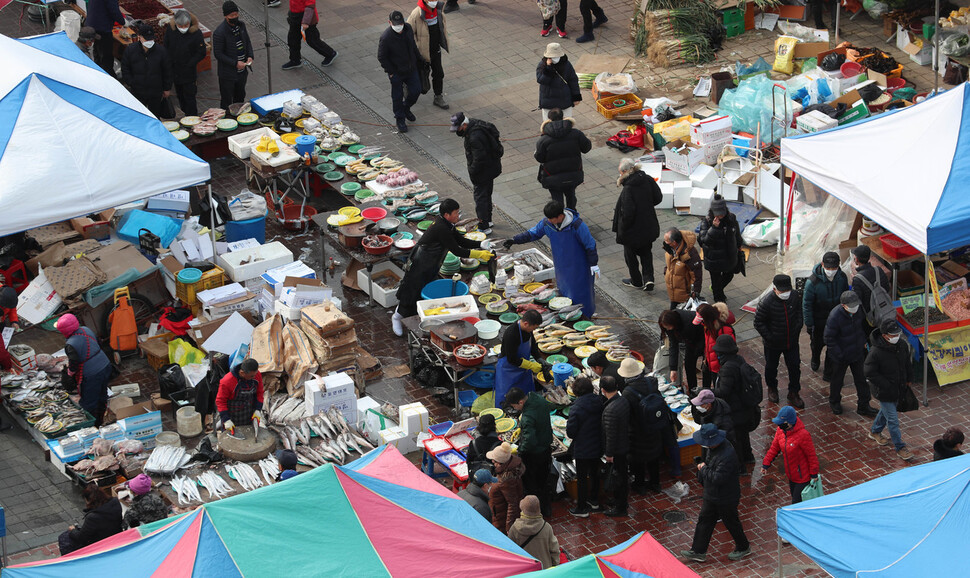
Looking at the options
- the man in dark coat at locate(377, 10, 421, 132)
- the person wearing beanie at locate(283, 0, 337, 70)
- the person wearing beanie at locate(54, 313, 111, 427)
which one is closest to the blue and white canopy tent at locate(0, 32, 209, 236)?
the person wearing beanie at locate(54, 313, 111, 427)

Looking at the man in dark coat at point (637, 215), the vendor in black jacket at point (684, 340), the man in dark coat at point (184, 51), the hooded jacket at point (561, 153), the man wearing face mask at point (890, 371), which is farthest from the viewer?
the man in dark coat at point (184, 51)

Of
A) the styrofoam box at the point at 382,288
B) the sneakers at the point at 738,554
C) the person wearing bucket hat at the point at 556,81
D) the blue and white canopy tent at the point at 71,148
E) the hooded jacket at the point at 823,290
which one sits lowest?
the sneakers at the point at 738,554

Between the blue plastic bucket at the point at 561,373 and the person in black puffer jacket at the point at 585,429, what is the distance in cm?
119

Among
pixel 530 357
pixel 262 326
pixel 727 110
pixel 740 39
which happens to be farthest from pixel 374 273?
pixel 740 39

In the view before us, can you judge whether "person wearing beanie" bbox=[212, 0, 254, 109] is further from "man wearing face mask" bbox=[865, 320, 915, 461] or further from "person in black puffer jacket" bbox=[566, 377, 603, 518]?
"man wearing face mask" bbox=[865, 320, 915, 461]

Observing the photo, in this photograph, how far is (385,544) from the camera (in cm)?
859

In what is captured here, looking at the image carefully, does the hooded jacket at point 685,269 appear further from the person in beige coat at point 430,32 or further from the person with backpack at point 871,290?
the person in beige coat at point 430,32

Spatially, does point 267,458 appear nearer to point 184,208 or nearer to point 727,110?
point 184,208

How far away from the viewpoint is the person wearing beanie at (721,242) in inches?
569

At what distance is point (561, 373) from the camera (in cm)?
1312

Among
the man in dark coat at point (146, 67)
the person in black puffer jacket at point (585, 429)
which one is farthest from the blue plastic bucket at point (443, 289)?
the man in dark coat at point (146, 67)

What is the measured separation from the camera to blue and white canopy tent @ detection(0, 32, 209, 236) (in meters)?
13.7

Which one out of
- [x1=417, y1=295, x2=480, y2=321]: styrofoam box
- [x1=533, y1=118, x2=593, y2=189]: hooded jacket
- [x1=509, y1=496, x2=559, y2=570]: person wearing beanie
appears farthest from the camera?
[x1=533, y1=118, x2=593, y2=189]: hooded jacket

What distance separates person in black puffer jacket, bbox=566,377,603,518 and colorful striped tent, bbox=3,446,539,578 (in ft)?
8.89
